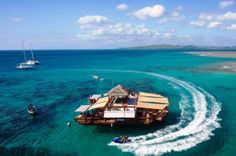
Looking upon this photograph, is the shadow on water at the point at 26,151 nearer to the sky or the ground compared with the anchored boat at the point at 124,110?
nearer to the ground

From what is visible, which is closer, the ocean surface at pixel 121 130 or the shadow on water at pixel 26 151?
the shadow on water at pixel 26 151

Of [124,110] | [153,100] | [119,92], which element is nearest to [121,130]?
[124,110]

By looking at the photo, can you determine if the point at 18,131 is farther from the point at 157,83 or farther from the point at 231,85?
the point at 231,85

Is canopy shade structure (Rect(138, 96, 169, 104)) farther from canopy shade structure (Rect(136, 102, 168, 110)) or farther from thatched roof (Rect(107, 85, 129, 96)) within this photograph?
thatched roof (Rect(107, 85, 129, 96))

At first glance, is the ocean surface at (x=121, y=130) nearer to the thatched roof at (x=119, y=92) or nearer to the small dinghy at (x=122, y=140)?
the small dinghy at (x=122, y=140)

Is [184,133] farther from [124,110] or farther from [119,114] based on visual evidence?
[119,114]

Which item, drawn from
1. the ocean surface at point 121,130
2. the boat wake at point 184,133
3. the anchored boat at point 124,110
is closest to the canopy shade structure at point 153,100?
the anchored boat at point 124,110
